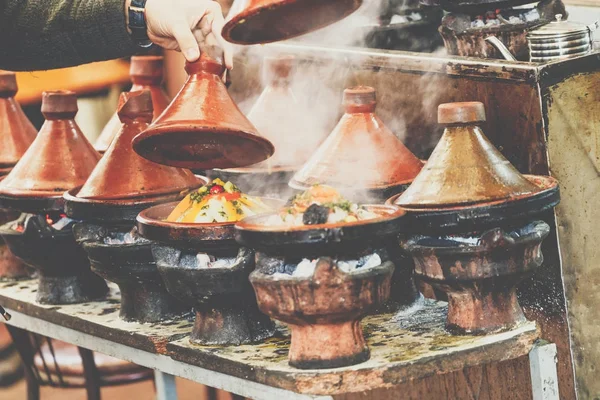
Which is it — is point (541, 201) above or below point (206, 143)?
below

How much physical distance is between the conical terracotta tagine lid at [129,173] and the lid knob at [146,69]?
2.67ft

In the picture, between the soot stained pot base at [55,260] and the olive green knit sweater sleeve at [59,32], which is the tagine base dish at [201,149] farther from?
the soot stained pot base at [55,260]

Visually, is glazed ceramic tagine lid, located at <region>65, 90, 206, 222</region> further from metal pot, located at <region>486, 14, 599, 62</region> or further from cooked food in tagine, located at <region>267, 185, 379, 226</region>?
metal pot, located at <region>486, 14, 599, 62</region>

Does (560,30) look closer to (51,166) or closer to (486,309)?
(486,309)

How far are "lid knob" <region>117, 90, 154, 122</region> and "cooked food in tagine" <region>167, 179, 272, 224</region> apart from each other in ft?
1.99

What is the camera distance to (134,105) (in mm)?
3797

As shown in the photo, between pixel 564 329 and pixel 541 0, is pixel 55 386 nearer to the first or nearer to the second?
pixel 564 329

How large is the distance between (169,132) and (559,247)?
141 centimetres

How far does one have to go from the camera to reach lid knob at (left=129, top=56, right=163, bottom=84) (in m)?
4.60

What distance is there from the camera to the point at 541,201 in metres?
3.04

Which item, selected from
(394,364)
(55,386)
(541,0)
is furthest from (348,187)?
(55,386)

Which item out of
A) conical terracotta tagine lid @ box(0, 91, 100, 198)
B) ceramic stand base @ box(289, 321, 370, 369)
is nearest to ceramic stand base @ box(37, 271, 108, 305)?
conical terracotta tagine lid @ box(0, 91, 100, 198)

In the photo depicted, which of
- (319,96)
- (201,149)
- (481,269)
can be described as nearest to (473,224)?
(481,269)

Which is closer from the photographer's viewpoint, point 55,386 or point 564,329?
point 564,329
